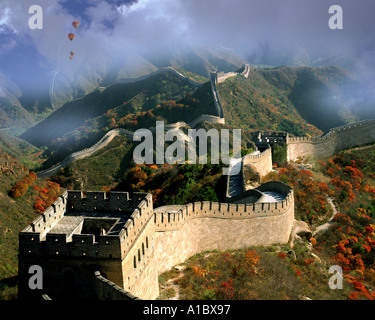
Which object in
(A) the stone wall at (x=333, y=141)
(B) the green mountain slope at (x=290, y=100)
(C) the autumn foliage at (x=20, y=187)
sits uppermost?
(B) the green mountain slope at (x=290, y=100)

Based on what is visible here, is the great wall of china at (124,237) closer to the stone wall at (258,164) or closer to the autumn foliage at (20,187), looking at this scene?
the stone wall at (258,164)

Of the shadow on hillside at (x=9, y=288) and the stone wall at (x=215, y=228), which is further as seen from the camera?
the stone wall at (x=215, y=228)

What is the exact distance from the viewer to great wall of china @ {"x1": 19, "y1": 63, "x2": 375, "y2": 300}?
1180 centimetres

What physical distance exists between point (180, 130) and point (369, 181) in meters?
23.0

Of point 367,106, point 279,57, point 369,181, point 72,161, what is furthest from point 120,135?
point 279,57

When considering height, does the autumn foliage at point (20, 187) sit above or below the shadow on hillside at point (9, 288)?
above

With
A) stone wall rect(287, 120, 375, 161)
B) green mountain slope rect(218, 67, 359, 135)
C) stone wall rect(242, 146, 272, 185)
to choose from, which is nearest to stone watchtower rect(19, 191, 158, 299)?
stone wall rect(242, 146, 272, 185)

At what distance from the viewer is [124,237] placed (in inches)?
469

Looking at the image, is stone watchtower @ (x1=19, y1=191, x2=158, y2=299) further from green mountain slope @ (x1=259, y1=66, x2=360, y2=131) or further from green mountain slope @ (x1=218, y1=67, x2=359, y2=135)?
green mountain slope @ (x1=259, y1=66, x2=360, y2=131)

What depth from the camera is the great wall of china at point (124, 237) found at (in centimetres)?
1180

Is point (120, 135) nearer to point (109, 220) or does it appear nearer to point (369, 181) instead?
point (369, 181)

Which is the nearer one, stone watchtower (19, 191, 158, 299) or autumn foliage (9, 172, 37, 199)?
stone watchtower (19, 191, 158, 299)

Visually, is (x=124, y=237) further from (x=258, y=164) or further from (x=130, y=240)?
(x=258, y=164)

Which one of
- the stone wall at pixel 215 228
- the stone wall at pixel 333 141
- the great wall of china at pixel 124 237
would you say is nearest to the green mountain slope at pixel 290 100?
the stone wall at pixel 333 141
